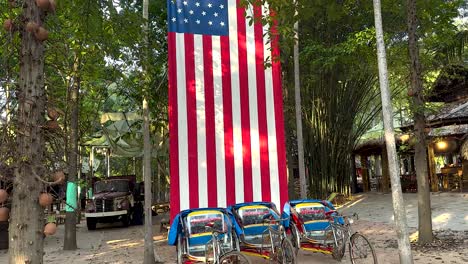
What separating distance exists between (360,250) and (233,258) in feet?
6.33

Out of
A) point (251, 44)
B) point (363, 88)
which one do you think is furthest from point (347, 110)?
point (251, 44)

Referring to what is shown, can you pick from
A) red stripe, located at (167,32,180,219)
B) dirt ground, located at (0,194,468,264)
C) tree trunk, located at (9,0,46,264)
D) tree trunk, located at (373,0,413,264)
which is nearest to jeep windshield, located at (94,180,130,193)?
dirt ground, located at (0,194,468,264)

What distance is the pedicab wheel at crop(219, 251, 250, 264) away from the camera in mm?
5019

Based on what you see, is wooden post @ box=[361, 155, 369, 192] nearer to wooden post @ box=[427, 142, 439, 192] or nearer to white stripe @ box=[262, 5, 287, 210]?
wooden post @ box=[427, 142, 439, 192]

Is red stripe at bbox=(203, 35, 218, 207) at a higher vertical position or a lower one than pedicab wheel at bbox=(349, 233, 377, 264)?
higher

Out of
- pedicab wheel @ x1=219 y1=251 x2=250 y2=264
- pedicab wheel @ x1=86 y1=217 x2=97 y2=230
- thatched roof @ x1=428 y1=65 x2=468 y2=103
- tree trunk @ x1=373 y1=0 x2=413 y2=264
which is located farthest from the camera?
thatched roof @ x1=428 y1=65 x2=468 y2=103

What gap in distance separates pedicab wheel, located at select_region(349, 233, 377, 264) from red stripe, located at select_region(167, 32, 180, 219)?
146 inches

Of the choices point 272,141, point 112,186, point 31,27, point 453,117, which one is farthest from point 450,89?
point 31,27

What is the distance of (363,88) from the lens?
15.2 meters

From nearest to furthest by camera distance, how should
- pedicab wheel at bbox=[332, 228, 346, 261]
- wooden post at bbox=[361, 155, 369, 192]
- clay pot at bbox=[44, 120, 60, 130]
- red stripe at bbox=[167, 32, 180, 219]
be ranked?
clay pot at bbox=[44, 120, 60, 130], pedicab wheel at bbox=[332, 228, 346, 261], red stripe at bbox=[167, 32, 180, 219], wooden post at bbox=[361, 155, 369, 192]

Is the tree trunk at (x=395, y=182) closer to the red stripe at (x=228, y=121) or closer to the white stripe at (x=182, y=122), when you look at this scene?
the red stripe at (x=228, y=121)

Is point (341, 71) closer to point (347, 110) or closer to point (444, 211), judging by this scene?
point (347, 110)

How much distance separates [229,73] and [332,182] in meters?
8.62

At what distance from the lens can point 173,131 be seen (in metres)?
8.42
